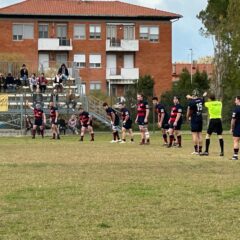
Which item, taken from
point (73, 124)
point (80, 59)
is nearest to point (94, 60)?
point (80, 59)

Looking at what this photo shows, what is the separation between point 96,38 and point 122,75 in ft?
17.6

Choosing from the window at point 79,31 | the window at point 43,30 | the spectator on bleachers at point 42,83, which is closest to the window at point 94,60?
the window at point 79,31

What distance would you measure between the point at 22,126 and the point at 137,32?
3860 centimetres

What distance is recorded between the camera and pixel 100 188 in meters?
13.1

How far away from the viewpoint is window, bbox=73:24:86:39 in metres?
79.3

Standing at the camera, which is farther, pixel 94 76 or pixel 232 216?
pixel 94 76

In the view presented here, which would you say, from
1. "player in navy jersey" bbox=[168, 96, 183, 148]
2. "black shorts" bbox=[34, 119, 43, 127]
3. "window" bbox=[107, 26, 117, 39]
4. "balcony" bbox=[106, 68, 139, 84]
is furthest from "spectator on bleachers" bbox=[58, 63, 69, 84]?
"window" bbox=[107, 26, 117, 39]

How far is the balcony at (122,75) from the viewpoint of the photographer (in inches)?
3084

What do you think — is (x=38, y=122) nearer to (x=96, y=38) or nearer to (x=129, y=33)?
(x=96, y=38)

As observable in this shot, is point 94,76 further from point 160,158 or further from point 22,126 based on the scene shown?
point 160,158

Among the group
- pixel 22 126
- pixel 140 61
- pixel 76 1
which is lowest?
pixel 22 126

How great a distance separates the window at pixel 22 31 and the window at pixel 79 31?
496cm

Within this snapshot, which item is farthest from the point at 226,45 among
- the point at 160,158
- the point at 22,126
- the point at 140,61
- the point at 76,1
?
the point at 160,158

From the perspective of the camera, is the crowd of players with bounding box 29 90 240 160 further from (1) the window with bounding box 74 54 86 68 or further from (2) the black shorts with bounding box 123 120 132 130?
(1) the window with bounding box 74 54 86 68
